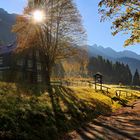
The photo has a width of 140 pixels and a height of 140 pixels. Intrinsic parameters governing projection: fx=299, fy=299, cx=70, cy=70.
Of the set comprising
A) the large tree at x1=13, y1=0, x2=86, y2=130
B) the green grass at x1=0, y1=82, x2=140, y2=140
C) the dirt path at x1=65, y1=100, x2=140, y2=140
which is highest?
the large tree at x1=13, y1=0, x2=86, y2=130

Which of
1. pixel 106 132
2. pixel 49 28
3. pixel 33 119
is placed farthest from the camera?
pixel 49 28

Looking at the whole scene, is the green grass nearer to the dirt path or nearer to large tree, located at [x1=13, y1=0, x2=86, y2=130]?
the dirt path

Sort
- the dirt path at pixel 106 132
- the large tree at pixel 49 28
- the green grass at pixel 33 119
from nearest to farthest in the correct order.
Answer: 1. the green grass at pixel 33 119
2. the dirt path at pixel 106 132
3. the large tree at pixel 49 28

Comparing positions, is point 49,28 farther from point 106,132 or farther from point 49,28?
point 106,132

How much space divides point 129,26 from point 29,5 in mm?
26977

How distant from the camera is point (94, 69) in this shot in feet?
596

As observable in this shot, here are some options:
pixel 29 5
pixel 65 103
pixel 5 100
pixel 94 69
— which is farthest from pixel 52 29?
pixel 94 69

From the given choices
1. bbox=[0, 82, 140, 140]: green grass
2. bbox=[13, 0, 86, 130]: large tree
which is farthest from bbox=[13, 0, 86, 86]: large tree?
bbox=[0, 82, 140, 140]: green grass

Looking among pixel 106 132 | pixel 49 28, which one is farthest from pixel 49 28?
pixel 106 132

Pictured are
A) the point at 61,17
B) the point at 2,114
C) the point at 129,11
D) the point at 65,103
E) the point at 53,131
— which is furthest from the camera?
the point at 61,17

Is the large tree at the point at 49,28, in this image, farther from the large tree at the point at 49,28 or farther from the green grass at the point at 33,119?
the green grass at the point at 33,119

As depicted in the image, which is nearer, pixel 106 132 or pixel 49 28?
pixel 106 132

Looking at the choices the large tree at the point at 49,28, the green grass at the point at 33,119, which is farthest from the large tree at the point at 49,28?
the green grass at the point at 33,119

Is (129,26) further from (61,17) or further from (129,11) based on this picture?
(61,17)
